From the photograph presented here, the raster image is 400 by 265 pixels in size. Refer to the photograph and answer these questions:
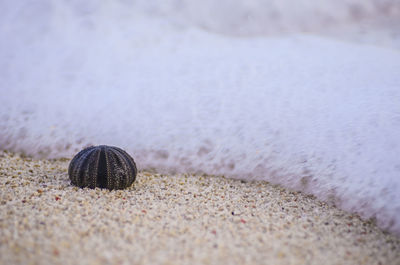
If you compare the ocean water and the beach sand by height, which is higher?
the ocean water

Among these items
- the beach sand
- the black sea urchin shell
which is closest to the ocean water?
the beach sand

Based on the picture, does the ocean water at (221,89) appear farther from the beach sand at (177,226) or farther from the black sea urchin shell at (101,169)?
the black sea urchin shell at (101,169)

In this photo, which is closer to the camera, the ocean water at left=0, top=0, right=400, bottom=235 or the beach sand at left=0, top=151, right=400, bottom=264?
the beach sand at left=0, top=151, right=400, bottom=264

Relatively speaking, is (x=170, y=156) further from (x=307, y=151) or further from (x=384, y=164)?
(x=384, y=164)

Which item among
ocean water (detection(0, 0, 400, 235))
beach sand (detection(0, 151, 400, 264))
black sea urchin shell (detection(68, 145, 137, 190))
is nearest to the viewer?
beach sand (detection(0, 151, 400, 264))

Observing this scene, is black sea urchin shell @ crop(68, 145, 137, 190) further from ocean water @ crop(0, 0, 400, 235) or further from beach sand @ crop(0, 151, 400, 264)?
ocean water @ crop(0, 0, 400, 235)

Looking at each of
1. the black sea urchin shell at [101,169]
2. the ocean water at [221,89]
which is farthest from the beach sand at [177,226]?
the ocean water at [221,89]

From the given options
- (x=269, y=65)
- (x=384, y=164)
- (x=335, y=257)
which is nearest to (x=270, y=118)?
(x=269, y=65)
